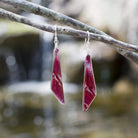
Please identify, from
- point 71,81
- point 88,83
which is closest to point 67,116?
point 71,81

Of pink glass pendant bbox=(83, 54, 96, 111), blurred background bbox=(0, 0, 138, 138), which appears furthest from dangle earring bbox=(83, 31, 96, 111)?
blurred background bbox=(0, 0, 138, 138)

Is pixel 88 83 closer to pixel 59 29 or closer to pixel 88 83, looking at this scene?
pixel 88 83

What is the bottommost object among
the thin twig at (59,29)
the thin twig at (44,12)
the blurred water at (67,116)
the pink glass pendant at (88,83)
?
the blurred water at (67,116)

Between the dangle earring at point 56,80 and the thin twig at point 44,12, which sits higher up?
the thin twig at point 44,12

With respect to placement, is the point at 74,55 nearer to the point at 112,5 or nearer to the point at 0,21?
the point at 112,5

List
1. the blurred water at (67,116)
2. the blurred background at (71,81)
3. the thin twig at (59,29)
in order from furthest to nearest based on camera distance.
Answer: the blurred background at (71,81), the blurred water at (67,116), the thin twig at (59,29)

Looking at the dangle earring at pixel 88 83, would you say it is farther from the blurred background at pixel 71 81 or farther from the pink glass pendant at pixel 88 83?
the blurred background at pixel 71 81

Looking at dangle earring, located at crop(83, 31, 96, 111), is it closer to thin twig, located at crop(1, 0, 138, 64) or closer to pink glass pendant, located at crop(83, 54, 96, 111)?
pink glass pendant, located at crop(83, 54, 96, 111)

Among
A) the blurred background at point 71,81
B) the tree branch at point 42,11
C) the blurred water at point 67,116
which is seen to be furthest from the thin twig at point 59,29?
the blurred water at point 67,116
